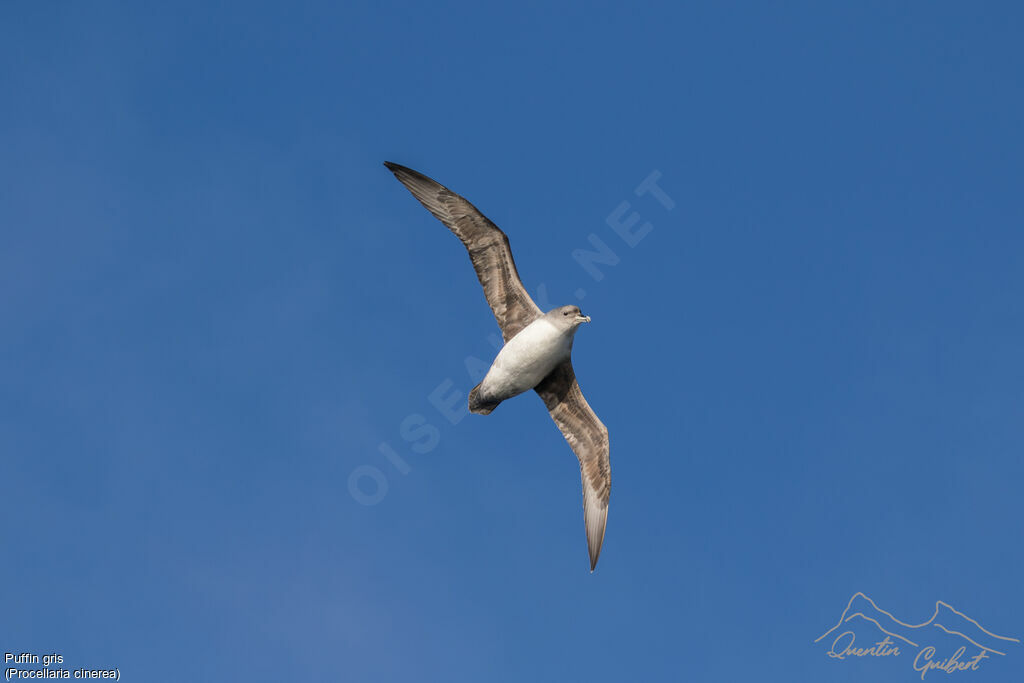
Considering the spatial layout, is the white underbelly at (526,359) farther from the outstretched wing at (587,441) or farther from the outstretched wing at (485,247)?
the outstretched wing at (587,441)

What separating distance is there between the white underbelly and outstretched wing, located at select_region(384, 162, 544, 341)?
81 cm

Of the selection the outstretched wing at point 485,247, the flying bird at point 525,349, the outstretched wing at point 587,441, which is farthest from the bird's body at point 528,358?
the outstretched wing at point 587,441

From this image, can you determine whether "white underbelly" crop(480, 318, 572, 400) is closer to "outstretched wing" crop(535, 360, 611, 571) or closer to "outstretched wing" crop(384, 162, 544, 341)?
"outstretched wing" crop(384, 162, 544, 341)

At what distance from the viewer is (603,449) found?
23.8 m

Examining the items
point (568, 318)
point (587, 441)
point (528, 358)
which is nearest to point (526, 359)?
point (528, 358)

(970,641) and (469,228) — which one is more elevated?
(469,228)

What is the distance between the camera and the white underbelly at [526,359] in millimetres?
21453

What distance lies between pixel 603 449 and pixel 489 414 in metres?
3.87

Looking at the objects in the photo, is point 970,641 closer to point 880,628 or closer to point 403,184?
point 880,628

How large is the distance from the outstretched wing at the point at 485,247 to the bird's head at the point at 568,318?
1315 millimetres

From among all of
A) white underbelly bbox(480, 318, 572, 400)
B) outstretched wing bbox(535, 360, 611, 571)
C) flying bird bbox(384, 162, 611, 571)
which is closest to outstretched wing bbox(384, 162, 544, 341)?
flying bird bbox(384, 162, 611, 571)

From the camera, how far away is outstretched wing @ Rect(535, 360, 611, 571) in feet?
77.7

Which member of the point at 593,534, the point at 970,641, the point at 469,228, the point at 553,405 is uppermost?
the point at 469,228

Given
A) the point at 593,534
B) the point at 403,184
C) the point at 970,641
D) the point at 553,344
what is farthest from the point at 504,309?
the point at 970,641
